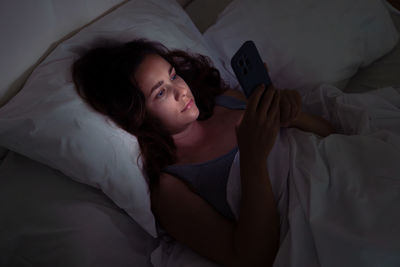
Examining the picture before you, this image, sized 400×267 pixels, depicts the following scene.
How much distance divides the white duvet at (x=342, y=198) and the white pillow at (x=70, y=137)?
202 mm

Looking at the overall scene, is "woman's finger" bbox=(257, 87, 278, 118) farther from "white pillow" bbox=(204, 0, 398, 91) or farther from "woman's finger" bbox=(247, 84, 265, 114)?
"white pillow" bbox=(204, 0, 398, 91)

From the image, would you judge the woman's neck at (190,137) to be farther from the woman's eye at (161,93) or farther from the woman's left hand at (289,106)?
the woman's left hand at (289,106)

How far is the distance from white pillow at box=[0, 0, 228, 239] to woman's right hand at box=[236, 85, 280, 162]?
34 cm

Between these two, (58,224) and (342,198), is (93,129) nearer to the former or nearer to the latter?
(58,224)

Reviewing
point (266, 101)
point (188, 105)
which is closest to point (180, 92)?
point (188, 105)

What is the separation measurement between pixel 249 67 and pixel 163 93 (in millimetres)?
288

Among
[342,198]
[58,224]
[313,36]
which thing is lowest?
[342,198]

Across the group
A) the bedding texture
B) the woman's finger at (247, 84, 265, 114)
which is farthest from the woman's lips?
the bedding texture

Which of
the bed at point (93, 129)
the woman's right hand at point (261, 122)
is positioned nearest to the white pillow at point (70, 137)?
the bed at point (93, 129)

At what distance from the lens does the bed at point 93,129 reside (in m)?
0.73

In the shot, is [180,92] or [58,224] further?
[180,92]

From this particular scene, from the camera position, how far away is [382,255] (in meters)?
0.56

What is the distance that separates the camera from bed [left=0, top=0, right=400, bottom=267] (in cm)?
73

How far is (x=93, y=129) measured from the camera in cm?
80
